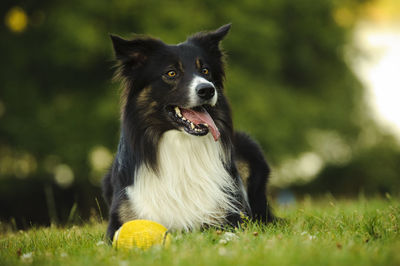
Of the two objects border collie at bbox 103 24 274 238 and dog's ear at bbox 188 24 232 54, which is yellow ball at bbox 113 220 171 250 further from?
dog's ear at bbox 188 24 232 54

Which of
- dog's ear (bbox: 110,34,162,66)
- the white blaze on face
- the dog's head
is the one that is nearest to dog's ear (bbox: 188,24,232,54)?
the dog's head

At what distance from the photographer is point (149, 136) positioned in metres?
4.59

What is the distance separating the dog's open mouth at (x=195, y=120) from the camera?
441cm

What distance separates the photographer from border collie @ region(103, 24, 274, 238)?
14.5 feet

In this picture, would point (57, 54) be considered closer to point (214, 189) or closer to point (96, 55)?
point (96, 55)

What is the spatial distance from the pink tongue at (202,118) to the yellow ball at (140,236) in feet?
3.76

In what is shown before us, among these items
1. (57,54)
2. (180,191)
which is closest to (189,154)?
(180,191)

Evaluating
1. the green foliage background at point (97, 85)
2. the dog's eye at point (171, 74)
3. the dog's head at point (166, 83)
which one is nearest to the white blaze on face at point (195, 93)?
the dog's head at point (166, 83)

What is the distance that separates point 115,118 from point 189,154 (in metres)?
8.91

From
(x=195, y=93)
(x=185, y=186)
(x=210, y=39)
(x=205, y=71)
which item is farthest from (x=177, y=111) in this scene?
(x=210, y=39)

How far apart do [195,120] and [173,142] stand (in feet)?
1.12

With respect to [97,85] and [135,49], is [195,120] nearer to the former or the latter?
[135,49]

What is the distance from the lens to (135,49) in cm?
465

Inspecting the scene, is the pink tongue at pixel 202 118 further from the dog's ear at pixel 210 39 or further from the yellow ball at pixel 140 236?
the yellow ball at pixel 140 236
